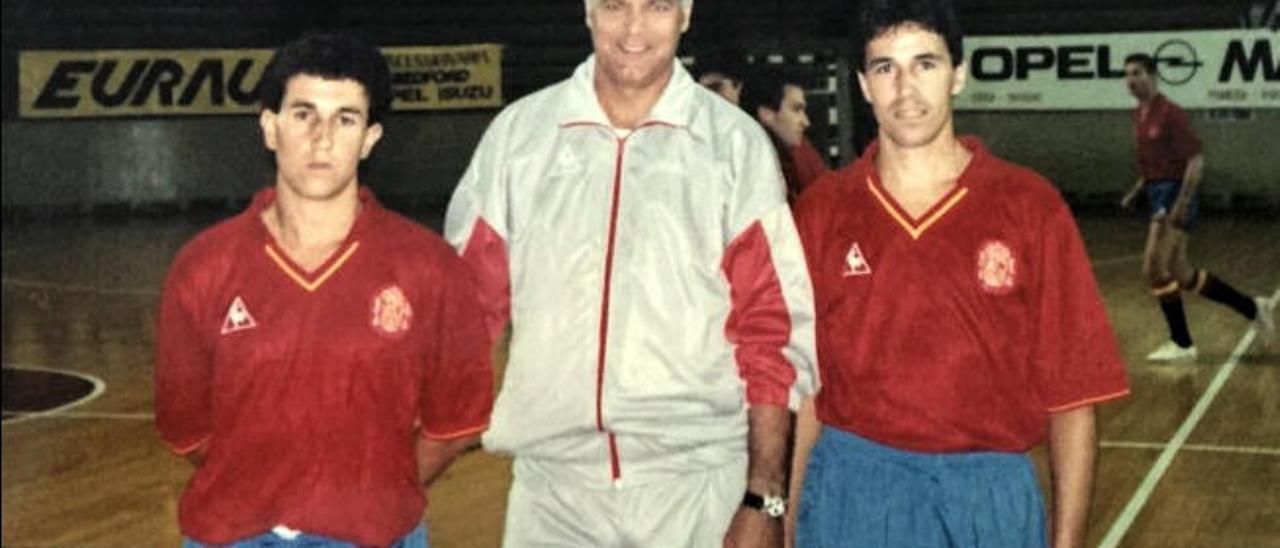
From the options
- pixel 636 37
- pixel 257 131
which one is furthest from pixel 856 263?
pixel 257 131

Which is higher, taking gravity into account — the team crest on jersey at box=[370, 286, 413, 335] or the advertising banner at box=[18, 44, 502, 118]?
the team crest on jersey at box=[370, 286, 413, 335]

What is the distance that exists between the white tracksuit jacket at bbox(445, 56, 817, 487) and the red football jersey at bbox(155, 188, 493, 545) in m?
0.24

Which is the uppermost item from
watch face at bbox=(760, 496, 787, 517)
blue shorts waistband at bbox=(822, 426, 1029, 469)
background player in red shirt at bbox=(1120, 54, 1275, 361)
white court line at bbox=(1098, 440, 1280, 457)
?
blue shorts waistband at bbox=(822, 426, 1029, 469)

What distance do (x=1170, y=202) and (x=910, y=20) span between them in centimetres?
798

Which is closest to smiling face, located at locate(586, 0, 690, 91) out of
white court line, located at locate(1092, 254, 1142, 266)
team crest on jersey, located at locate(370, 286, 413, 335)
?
team crest on jersey, located at locate(370, 286, 413, 335)

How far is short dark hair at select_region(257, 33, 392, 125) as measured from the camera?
2635mm

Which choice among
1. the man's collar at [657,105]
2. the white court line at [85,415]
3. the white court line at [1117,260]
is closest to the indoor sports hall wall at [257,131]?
the white court line at [1117,260]

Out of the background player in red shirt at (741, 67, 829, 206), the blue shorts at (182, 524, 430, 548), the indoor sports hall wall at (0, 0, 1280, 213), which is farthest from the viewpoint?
the indoor sports hall wall at (0, 0, 1280, 213)

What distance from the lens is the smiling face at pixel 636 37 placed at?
288cm

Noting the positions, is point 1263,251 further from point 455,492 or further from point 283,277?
point 283,277

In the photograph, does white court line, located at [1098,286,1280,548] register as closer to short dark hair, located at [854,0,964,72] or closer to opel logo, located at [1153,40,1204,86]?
opel logo, located at [1153,40,1204,86]

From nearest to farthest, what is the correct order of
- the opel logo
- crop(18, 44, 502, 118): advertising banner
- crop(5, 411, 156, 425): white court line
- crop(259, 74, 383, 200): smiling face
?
crop(259, 74, 383, 200): smiling face, crop(5, 411, 156, 425): white court line, the opel logo, crop(18, 44, 502, 118): advertising banner

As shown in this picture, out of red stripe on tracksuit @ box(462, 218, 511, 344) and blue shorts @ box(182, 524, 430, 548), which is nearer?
blue shorts @ box(182, 524, 430, 548)

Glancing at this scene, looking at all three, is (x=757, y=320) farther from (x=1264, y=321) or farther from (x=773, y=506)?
(x=1264, y=321)
